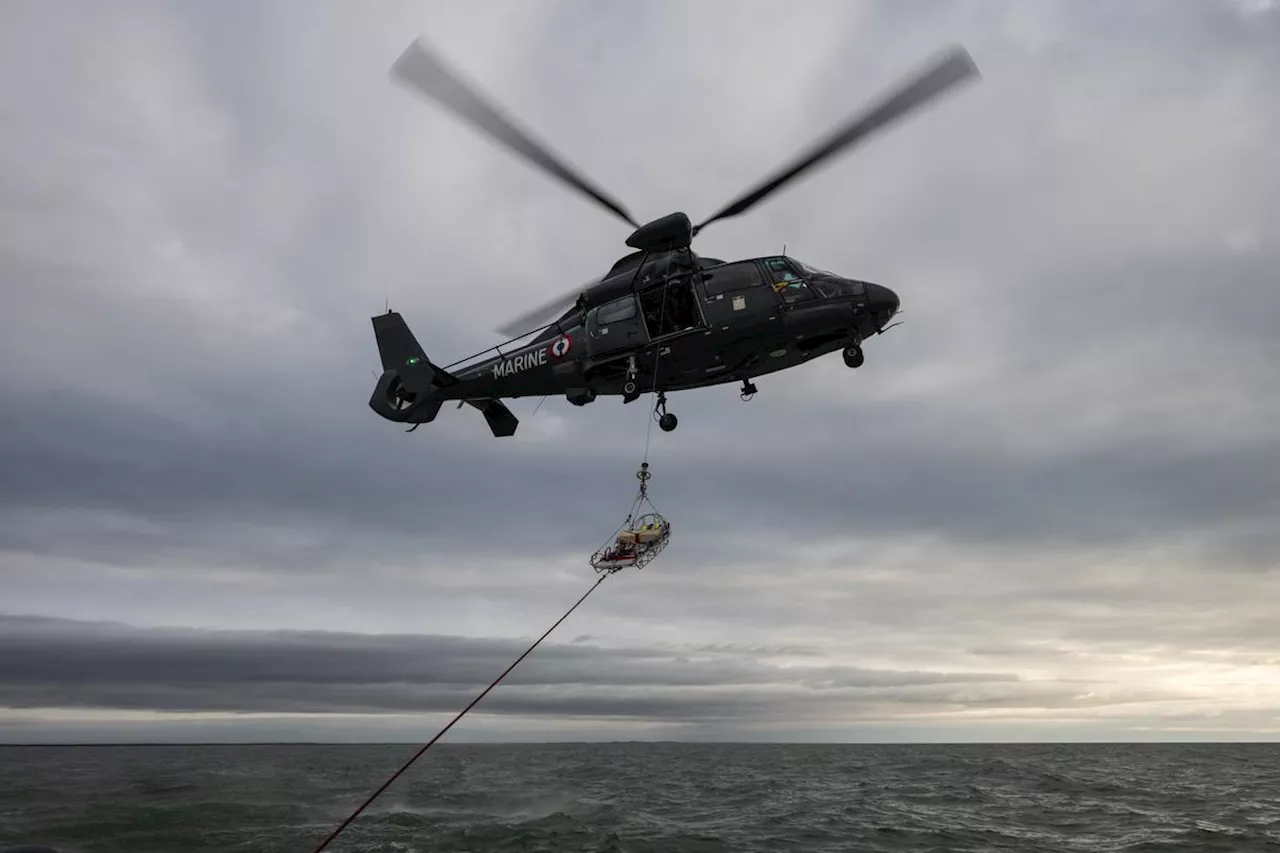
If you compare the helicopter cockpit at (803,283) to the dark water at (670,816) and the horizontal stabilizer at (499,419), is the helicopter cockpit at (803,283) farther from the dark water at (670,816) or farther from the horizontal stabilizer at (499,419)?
the dark water at (670,816)

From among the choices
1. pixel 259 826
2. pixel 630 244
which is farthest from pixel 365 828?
pixel 630 244

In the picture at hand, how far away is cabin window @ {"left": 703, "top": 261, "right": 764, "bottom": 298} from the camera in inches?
747

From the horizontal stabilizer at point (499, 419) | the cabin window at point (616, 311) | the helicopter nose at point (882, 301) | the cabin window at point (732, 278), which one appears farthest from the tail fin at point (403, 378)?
the helicopter nose at point (882, 301)

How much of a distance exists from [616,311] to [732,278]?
3121mm

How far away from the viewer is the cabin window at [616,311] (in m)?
20.1

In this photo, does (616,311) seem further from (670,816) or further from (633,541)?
(670,816)

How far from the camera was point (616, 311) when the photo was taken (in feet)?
66.4

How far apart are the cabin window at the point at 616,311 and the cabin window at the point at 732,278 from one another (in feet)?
6.64

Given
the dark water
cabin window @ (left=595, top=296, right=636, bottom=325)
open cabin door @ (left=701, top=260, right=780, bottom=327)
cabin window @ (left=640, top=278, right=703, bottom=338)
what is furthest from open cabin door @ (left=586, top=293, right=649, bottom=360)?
the dark water

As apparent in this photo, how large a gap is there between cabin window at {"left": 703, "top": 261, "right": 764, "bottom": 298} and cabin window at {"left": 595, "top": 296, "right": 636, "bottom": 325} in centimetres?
202

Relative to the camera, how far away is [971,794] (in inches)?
1866

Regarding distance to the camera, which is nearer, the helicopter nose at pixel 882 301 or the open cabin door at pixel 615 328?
the helicopter nose at pixel 882 301

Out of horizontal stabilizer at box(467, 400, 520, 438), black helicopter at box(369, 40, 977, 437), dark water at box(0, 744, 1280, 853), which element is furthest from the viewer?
dark water at box(0, 744, 1280, 853)

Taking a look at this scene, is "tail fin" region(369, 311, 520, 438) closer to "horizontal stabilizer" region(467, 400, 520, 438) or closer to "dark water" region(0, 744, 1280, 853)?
"horizontal stabilizer" region(467, 400, 520, 438)
